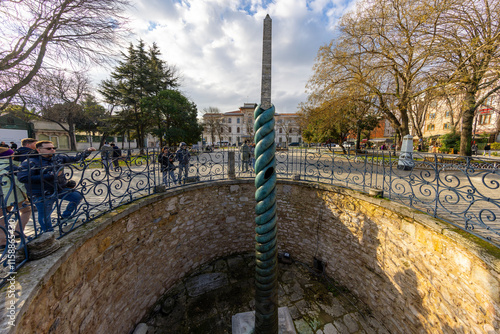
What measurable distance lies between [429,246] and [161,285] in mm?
6276

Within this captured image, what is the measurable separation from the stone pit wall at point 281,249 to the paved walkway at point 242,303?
0.30 m

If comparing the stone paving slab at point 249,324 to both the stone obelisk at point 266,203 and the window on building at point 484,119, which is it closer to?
the stone obelisk at point 266,203

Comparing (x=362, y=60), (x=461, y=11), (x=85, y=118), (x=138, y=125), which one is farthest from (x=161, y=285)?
(x=85, y=118)

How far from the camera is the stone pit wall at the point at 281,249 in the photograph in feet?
8.79

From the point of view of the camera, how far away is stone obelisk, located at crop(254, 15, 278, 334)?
8.64ft

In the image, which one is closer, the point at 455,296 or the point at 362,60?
the point at 455,296

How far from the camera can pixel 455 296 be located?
3.17m

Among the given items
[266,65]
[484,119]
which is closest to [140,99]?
[266,65]

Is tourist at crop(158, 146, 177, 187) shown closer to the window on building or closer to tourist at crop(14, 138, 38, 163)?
tourist at crop(14, 138, 38, 163)

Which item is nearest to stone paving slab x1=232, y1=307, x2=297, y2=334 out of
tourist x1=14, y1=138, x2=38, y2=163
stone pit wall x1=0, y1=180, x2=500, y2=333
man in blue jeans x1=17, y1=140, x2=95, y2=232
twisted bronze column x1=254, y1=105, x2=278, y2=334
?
twisted bronze column x1=254, y1=105, x2=278, y2=334

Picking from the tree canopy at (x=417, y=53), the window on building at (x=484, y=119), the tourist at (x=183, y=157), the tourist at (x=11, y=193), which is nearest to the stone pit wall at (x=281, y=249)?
the tourist at (x=11, y=193)

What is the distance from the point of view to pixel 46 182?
272 centimetres

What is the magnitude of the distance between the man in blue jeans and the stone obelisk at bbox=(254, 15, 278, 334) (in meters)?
2.70

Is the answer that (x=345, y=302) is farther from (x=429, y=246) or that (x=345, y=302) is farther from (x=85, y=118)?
(x=85, y=118)
